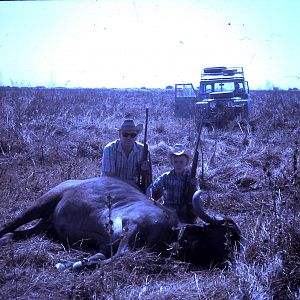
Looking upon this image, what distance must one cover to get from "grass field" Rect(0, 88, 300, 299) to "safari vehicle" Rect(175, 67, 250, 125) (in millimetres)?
1617

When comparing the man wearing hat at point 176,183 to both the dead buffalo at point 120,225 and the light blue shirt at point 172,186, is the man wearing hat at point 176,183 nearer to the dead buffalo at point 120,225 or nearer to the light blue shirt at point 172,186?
the light blue shirt at point 172,186

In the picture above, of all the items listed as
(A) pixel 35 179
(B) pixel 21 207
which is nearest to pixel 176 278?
(B) pixel 21 207

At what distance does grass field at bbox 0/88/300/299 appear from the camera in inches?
157

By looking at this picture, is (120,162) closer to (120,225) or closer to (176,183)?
(176,183)

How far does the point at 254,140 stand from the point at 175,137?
8.66ft

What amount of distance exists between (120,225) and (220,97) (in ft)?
39.6

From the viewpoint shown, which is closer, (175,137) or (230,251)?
(230,251)

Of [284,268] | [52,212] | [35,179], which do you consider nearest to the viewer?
[284,268]

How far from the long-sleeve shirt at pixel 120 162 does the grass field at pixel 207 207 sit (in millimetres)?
1233

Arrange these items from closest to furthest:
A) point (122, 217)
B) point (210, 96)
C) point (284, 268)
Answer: point (284, 268), point (122, 217), point (210, 96)

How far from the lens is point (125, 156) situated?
720 centimetres

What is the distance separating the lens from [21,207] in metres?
6.88

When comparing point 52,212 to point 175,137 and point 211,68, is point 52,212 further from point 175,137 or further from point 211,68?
point 211,68

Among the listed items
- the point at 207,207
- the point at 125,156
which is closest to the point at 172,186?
the point at 207,207
